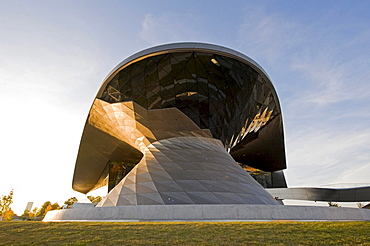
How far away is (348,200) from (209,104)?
26135 mm

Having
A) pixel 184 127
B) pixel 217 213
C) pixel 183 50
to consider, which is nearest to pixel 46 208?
pixel 184 127

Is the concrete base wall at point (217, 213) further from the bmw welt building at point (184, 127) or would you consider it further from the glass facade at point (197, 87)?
the glass facade at point (197, 87)

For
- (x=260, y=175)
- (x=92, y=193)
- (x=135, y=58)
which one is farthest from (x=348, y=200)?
(x=92, y=193)

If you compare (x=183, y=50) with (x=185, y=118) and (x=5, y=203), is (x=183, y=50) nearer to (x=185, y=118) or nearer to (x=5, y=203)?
(x=185, y=118)

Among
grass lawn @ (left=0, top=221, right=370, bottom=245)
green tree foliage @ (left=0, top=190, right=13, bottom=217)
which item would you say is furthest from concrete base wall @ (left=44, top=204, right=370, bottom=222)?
green tree foliage @ (left=0, top=190, right=13, bottom=217)

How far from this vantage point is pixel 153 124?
15.7m

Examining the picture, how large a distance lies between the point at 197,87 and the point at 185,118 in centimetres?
226

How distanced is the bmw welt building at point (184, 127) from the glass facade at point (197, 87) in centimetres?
6

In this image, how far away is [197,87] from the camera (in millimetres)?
14742

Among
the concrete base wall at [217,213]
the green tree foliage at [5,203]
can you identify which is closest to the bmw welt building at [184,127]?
the concrete base wall at [217,213]

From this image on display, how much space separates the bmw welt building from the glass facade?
62 millimetres

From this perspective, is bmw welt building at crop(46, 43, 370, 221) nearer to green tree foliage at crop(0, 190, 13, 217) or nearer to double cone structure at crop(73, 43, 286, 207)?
double cone structure at crop(73, 43, 286, 207)

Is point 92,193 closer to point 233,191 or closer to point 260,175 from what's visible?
point 260,175

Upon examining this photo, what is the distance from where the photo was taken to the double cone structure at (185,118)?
10.8 m
